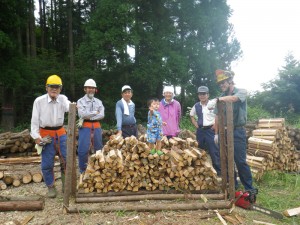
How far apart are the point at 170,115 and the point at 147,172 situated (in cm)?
145

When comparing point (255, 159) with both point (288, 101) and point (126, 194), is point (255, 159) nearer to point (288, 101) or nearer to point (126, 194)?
point (126, 194)

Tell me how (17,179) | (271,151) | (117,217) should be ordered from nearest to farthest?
(117,217) → (17,179) → (271,151)

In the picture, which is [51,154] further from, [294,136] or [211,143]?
[294,136]

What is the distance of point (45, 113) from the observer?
15.6 ft

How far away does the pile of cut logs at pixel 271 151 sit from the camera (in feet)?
20.5

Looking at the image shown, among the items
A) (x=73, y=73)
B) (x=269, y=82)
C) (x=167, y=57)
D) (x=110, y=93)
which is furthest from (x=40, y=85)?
(x=269, y=82)

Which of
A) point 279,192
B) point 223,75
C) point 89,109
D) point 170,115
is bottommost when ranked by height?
point 279,192

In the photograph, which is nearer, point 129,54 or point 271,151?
point 271,151

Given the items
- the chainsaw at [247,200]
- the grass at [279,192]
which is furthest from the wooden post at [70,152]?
the grass at [279,192]

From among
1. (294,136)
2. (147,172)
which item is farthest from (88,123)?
(294,136)

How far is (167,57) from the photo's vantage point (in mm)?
15805

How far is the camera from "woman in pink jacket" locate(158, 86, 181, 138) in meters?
5.80

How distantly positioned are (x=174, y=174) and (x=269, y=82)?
1393 centimetres

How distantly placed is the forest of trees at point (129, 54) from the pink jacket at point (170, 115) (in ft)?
29.6
